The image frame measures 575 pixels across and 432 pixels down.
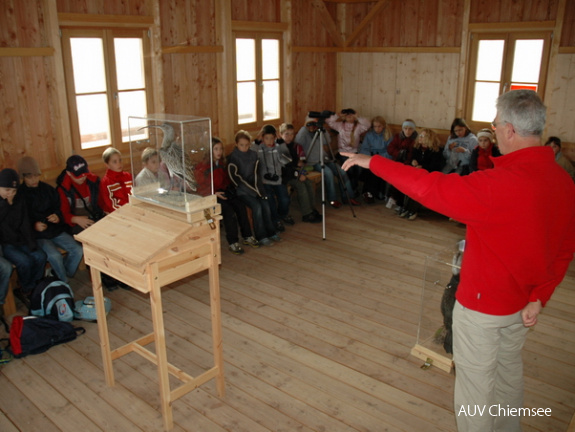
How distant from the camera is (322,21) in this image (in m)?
7.75

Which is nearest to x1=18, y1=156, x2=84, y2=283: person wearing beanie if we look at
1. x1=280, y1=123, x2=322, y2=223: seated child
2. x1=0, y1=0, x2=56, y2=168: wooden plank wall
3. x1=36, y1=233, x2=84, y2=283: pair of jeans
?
x1=36, y1=233, x2=84, y2=283: pair of jeans

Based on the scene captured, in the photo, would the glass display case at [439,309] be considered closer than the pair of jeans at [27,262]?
Yes

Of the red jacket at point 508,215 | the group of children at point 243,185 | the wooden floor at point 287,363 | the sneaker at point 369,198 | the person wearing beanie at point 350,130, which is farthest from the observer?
the person wearing beanie at point 350,130

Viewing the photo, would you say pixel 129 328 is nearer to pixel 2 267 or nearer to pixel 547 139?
pixel 2 267

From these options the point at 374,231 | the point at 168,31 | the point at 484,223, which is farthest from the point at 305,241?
the point at 484,223

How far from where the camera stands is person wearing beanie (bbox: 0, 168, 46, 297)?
398cm

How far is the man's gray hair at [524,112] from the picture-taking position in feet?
6.42

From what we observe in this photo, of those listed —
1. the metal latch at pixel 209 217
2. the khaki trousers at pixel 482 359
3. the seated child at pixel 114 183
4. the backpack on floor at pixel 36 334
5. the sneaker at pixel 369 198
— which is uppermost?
the metal latch at pixel 209 217

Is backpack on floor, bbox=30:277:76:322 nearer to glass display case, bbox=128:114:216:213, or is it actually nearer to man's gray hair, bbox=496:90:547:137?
glass display case, bbox=128:114:216:213

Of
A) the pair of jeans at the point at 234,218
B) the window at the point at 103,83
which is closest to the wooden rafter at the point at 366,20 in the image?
the window at the point at 103,83

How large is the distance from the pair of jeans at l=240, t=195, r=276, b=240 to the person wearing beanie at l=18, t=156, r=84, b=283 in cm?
177

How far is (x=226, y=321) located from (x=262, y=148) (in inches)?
94.0

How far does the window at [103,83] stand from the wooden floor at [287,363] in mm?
1529

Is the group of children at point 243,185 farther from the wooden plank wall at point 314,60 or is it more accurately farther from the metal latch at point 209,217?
the wooden plank wall at point 314,60
